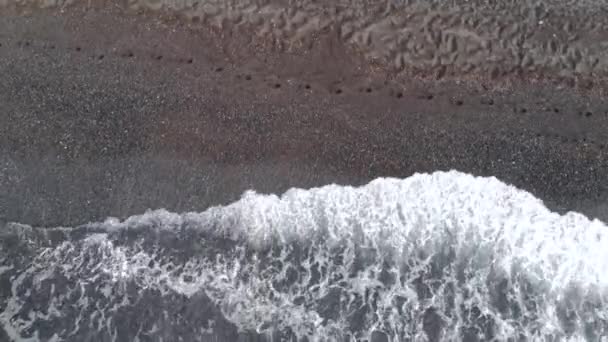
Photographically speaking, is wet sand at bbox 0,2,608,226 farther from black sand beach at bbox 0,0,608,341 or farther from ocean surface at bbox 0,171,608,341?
ocean surface at bbox 0,171,608,341

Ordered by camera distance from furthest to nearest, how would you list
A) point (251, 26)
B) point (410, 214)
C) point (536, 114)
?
point (251, 26) → point (536, 114) → point (410, 214)

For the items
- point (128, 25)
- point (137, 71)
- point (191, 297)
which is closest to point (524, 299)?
point (191, 297)

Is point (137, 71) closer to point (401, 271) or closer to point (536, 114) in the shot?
point (401, 271)

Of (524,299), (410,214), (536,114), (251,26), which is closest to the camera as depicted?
(524,299)

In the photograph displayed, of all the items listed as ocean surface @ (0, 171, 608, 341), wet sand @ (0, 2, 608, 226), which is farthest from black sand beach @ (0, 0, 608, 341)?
ocean surface @ (0, 171, 608, 341)

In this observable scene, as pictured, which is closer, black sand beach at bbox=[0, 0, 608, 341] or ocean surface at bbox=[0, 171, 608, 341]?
ocean surface at bbox=[0, 171, 608, 341]
